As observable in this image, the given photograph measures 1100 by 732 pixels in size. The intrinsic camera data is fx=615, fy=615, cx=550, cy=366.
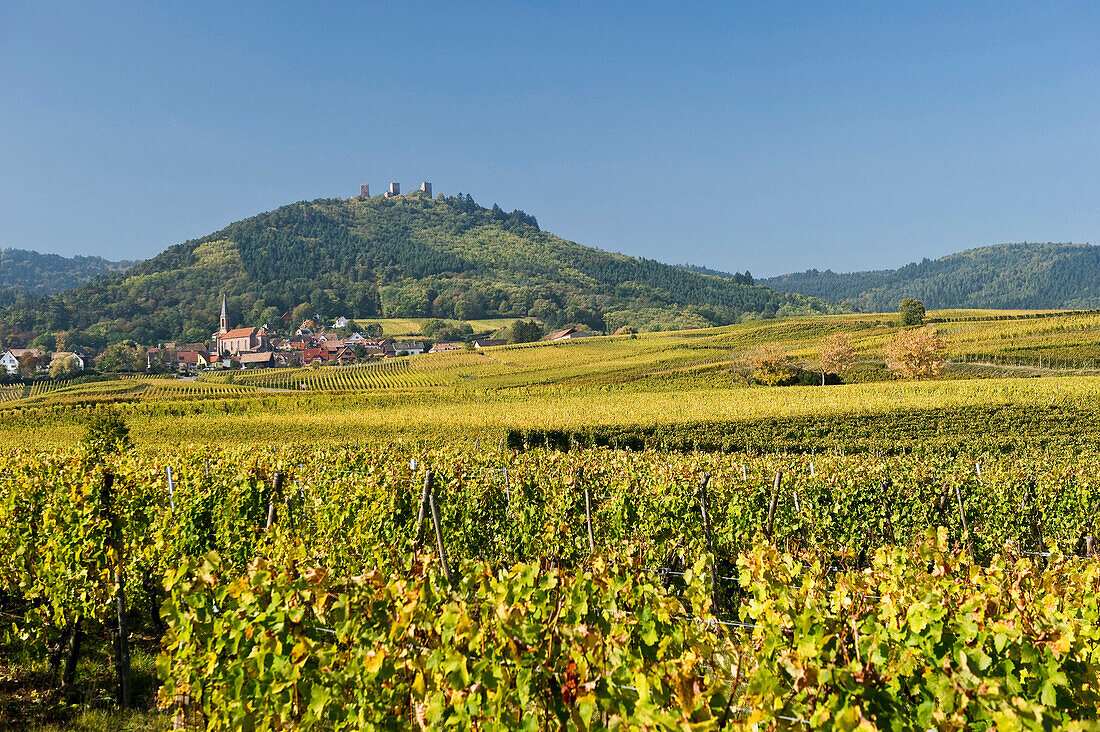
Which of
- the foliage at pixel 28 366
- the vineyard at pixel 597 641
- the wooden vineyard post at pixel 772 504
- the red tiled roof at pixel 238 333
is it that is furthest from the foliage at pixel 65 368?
the wooden vineyard post at pixel 772 504

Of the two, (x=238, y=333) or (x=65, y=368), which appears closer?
(x=65, y=368)

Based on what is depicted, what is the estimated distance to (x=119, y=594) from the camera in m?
5.34

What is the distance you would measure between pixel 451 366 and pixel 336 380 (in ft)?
42.6

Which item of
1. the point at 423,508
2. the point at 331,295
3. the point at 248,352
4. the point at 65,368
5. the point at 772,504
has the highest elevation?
the point at 331,295

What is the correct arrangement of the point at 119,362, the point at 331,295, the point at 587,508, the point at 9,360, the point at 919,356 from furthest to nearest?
the point at 331,295
the point at 9,360
the point at 119,362
the point at 919,356
the point at 587,508

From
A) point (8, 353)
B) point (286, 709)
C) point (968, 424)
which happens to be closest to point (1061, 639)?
point (286, 709)

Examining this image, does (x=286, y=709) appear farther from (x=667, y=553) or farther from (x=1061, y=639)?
(x=667, y=553)

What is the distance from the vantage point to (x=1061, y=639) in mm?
2379

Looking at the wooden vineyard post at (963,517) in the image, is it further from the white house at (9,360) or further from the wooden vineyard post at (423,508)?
the white house at (9,360)

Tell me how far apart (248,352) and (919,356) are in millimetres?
108649

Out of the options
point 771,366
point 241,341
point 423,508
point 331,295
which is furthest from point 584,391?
point 331,295

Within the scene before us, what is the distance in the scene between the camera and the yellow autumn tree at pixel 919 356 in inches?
1682

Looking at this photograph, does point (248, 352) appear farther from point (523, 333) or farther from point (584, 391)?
point (584, 391)

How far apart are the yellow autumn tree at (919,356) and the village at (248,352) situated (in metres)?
55.7
